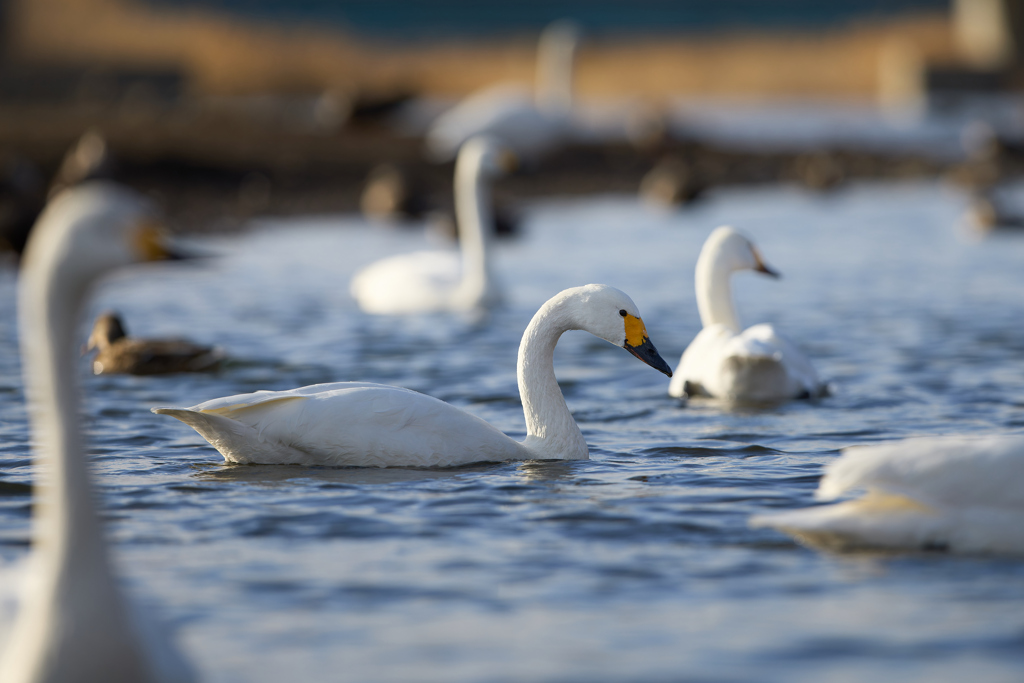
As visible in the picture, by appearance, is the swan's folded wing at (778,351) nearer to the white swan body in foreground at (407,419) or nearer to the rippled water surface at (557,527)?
the rippled water surface at (557,527)

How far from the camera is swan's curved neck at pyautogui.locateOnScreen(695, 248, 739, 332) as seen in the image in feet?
28.7

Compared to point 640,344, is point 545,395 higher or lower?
lower

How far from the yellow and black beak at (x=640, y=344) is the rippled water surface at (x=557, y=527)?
1.49 feet

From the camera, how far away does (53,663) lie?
3.08 meters

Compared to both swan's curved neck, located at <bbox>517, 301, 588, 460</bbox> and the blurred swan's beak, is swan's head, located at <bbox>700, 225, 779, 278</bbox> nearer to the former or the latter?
swan's curved neck, located at <bbox>517, 301, 588, 460</bbox>

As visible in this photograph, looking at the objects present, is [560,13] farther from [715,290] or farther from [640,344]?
[640,344]

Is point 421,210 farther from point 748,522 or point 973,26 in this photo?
point 973,26

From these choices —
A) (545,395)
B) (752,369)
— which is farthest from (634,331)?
(752,369)

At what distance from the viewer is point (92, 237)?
3.15 metres

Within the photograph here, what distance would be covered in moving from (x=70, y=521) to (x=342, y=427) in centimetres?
280

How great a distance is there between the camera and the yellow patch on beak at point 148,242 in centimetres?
329

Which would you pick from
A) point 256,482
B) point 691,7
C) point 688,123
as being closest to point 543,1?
point 691,7

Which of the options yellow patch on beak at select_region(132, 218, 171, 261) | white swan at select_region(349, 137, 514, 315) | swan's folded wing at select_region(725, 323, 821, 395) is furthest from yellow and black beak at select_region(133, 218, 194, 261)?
white swan at select_region(349, 137, 514, 315)

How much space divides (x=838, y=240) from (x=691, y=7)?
2985 cm
